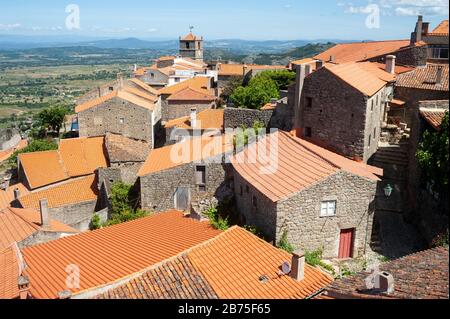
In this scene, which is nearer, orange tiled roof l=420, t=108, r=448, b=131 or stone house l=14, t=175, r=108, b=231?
→ orange tiled roof l=420, t=108, r=448, b=131

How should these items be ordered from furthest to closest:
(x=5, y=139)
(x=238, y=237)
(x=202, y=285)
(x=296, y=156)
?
1. (x=5, y=139)
2. (x=296, y=156)
3. (x=238, y=237)
4. (x=202, y=285)

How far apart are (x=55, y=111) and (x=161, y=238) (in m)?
38.2

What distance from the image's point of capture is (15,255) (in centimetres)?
1535

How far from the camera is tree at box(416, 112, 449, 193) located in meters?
14.4

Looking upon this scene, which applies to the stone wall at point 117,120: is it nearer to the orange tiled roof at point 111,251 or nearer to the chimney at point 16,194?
the chimney at point 16,194

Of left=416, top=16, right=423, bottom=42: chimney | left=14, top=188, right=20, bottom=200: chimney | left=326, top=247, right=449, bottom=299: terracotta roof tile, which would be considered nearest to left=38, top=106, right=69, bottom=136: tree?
left=14, top=188, right=20, bottom=200: chimney

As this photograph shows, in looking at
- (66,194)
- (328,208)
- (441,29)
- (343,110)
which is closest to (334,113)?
(343,110)

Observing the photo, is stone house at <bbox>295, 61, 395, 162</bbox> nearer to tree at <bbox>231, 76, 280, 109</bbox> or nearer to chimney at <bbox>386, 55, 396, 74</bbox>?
chimney at <bbox>386, 55, 396, 74</bbox>

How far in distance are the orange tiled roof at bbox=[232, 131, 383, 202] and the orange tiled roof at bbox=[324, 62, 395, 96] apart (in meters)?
3.27

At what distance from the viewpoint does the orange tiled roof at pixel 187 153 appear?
1939 cm

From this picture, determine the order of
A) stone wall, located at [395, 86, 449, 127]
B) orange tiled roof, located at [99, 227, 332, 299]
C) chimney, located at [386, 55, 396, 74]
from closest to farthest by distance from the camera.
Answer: orange tiled roof, located at [99, 227, 332, 299]
stone wall, located at [395, 86, 449, 127]
chimney, located at [386, 55, 396, 74]

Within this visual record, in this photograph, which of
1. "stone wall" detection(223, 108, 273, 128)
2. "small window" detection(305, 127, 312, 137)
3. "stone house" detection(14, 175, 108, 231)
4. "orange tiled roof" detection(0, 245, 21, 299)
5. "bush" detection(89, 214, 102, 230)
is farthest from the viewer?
"stone house" detection(14, 175, 108, 231)
